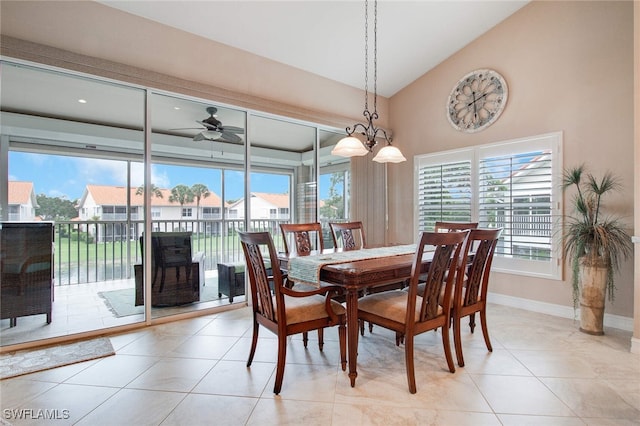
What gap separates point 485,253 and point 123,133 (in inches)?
150

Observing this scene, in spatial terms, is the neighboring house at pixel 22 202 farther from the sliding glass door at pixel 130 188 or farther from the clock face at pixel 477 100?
the clock face at pixel 477 100

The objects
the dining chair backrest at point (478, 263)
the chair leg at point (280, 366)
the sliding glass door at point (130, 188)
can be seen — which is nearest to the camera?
the chair leg at point (280, 366)

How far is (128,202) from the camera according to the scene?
3465 millimetres

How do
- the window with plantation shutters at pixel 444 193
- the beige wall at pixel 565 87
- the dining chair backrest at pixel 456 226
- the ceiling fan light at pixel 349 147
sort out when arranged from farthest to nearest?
the window with plantation shutters at pixel 444 193 < the dining chair backrest at pixel 456 226 < the beige wall at pixel 565 87 < the ceiling fan light at pixel 349 147

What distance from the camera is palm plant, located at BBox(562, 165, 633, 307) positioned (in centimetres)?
306

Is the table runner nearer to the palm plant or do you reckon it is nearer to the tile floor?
the tile floor

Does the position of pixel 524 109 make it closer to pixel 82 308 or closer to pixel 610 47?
pixel 610 47

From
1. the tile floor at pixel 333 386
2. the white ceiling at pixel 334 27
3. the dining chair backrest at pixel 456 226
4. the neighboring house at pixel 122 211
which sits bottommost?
the tile floor at pixel 333 386

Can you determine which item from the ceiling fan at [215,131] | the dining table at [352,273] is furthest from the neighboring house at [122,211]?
the dining table at [352,273]

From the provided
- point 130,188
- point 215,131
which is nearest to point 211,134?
point 215,131

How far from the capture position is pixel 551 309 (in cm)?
373

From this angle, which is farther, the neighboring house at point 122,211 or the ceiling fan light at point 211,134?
the ceiling fan light at point 211,134

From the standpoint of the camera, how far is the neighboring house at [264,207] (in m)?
4.06
